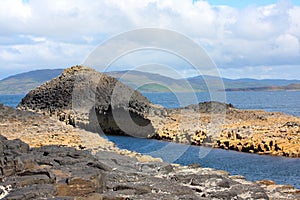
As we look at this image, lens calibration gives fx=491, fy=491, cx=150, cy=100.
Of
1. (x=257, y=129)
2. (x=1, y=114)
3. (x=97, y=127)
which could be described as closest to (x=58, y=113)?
(x=97, y=127)

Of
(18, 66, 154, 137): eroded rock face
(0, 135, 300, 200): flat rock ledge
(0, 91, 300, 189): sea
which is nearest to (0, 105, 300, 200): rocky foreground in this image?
(0, 135, 300, 200): flat rock ledge

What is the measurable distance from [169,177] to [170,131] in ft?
85.9

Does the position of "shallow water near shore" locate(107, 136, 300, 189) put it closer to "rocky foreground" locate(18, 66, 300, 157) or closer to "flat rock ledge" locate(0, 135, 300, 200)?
"rocky foreground" locate(18, 66, 300, 157)

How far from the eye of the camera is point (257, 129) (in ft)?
135

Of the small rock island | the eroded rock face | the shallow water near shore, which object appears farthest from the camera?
the eroded rock face

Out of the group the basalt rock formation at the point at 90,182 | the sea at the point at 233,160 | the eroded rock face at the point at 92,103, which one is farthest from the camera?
the eroded rock face at the point at 92,103

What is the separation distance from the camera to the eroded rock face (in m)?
50.5

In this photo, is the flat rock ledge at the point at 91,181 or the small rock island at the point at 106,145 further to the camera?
the small rock island at the point at 106,145

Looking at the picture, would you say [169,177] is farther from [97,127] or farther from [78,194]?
[97,127]

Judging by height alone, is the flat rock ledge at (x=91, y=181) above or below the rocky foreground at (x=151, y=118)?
below

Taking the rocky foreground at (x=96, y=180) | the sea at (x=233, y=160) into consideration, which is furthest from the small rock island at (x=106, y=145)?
the sea at (x=233, y=160)

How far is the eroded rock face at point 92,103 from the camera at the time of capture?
50469mm

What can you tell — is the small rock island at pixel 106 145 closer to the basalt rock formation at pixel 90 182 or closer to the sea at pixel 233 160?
the basalt rock formation at pixel 90 182

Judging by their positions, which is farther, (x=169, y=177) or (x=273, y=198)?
(x=169, y=177)
